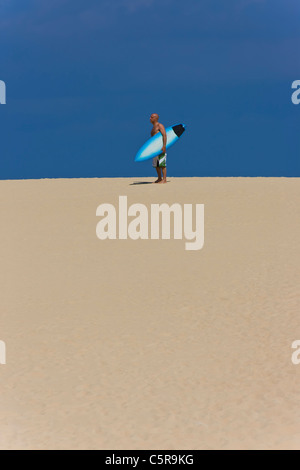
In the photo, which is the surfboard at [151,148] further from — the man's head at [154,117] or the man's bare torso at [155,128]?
the man's head at [154,117]

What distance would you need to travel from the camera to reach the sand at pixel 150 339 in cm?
548

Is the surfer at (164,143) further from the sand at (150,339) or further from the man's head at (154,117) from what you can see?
the sand at (150,339)

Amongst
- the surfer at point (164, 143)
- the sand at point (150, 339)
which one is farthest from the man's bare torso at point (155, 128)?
the sand at point (150, 339)

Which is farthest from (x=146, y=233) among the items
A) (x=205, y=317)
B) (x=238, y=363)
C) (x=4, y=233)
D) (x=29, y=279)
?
(x=238, y=363)

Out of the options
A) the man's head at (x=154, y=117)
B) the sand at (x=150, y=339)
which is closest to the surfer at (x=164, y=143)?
the man's head at (x=154, y=117)

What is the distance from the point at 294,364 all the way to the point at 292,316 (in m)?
1.45

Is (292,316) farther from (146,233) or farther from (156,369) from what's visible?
(146,233)

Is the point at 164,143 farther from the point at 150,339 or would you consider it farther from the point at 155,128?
the point at 150,339

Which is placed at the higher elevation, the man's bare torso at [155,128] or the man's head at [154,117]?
the man's head at [154,117]

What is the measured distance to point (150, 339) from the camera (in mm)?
7527

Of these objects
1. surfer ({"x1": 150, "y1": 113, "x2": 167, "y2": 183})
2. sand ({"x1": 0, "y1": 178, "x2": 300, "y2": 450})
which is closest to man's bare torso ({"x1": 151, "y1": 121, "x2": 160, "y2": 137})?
surfer ({"x1": 150, "y1": 113, "x2": 167, "y2": 183})

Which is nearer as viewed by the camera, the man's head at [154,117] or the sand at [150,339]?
the sand at [150,339]

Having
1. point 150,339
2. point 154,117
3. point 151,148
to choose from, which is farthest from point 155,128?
point 150,339

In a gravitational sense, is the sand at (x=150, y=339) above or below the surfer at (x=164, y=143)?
below
